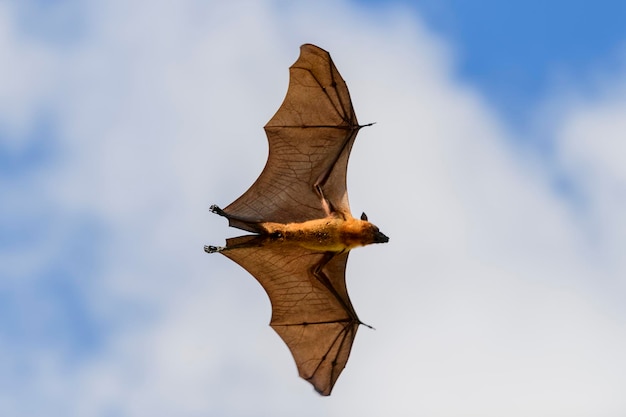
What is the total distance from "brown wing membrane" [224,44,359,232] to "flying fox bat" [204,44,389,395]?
2cm

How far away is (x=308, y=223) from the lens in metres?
26.5

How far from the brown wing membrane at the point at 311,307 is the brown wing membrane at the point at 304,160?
938mm

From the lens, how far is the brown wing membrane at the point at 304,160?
26641 millimetres

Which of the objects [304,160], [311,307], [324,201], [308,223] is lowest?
[311,307]

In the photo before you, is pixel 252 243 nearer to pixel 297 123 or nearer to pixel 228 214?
pixel 228 214

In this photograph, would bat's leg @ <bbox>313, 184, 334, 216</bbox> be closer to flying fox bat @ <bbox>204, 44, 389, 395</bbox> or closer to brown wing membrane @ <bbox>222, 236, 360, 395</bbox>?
flying fox bat @ <bbox>204, 44, 389, 395</bbox>

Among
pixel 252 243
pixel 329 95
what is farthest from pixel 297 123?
pixel 252 243

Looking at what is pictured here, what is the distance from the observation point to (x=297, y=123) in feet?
88.3

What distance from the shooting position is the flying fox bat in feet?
86.2

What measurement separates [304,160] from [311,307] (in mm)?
3037

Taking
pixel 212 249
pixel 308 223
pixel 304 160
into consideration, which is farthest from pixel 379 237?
pixel 212 249

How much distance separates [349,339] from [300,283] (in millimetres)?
1505

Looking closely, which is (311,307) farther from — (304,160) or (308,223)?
(304,160)

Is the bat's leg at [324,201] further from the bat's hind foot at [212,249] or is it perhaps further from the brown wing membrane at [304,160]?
the bat's hind foot at [212,249]
